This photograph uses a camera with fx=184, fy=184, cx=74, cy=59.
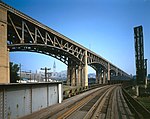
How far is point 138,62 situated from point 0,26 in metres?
28.8

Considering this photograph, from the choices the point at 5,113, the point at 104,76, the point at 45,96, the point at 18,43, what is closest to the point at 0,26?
the point at 18,43

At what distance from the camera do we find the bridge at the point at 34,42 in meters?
27.5

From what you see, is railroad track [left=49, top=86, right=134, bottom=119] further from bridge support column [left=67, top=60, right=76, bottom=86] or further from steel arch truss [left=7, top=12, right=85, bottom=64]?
bridge support column [left=67, top=60, right=76, bottom=86]

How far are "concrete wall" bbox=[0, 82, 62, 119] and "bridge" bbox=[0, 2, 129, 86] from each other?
7579 millimetres

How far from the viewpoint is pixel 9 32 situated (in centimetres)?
3675

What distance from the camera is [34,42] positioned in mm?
37438

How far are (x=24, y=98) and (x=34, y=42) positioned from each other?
71.4 feet

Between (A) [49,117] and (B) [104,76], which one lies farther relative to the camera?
(B) [104,76]

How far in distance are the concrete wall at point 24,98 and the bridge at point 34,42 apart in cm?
758

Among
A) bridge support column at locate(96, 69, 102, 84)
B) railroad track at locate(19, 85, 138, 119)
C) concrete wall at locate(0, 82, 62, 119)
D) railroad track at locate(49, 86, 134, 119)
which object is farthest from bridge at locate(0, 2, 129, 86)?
bridge support column at locate(96, 69, 102, 84)

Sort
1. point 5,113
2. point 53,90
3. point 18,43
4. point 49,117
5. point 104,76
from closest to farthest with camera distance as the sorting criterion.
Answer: point 5,113 < point 49,117 < point 53,90 < point 18,43 < point 104,76

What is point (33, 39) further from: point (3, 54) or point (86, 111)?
point (86, 111)

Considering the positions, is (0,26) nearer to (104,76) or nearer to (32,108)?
(32,108)

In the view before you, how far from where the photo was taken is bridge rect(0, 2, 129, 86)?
1081 inches
